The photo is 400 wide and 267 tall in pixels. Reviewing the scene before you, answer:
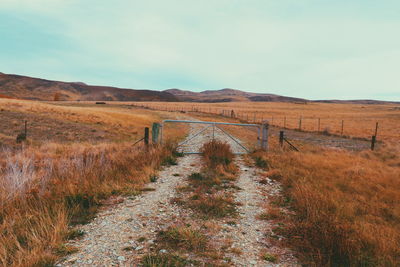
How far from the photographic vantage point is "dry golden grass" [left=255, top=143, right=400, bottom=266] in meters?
3.62

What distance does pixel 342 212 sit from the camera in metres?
5.14

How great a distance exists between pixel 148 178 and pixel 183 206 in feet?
7.62

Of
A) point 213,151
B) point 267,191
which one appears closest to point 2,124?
point 213,151

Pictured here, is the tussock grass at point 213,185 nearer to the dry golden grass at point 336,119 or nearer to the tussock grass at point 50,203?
the tussock grass at point 50,203

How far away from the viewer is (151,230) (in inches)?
173

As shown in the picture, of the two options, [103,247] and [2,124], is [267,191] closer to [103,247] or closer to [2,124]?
[103,247]

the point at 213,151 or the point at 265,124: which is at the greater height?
the point at 265,124

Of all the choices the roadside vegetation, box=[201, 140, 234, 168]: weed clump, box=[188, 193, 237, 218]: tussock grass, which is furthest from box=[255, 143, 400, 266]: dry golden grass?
box=[201, 140, 234, 168]: weed clump

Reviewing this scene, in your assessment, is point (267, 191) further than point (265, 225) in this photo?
Yes

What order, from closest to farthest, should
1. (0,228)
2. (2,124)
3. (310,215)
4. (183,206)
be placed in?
(0,228), (310,215), (183,206), (2,124)

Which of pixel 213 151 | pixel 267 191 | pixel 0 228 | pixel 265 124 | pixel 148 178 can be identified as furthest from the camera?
pixel 265 124

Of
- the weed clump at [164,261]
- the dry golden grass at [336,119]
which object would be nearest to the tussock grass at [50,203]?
the weed clump at [164,261]

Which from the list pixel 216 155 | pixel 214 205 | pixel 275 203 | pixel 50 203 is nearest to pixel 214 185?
pixel 214 205

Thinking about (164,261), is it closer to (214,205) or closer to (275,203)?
(214,205)
